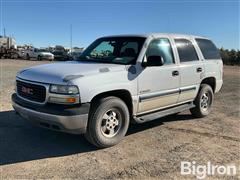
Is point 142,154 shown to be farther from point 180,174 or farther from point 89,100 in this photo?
point 89,100

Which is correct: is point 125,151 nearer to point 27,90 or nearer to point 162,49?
point 27,90

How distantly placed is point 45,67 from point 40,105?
2.86ft

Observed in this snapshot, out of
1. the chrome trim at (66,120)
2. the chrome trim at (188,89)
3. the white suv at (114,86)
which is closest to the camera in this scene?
the chrome trim at (66,120)

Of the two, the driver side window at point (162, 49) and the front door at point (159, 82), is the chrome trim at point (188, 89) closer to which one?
the front door at point (159, 82)

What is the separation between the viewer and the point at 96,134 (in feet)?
16.2

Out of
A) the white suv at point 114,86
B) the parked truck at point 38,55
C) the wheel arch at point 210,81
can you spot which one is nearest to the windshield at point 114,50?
the white suv at point 114,86

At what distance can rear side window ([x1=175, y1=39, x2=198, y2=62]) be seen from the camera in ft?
21.7

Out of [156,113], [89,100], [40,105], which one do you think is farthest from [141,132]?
[40,105]

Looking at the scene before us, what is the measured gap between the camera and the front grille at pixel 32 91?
482 centimetres

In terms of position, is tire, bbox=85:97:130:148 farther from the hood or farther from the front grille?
the front grille

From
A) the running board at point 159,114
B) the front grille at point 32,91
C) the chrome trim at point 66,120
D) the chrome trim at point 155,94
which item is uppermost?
the front grille at point 32,91

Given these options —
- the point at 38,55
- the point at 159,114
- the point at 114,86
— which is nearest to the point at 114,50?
the point at 114,86

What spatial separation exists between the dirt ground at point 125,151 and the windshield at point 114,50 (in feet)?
4.79

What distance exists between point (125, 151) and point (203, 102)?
10.7 feet
